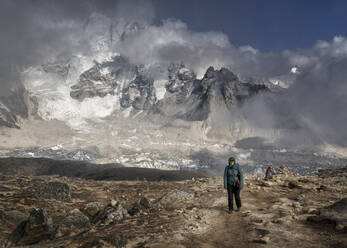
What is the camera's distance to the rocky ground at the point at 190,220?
13570 mm

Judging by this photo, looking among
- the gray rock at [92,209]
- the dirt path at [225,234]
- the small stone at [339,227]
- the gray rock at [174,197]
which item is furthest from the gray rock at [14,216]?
the small stone at [339,227]

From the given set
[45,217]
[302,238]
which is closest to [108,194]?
[45,217]

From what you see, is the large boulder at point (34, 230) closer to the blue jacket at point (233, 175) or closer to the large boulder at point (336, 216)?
the blue jacket at point (233, 175)

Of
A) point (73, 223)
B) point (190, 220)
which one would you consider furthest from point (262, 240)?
point (73, 223)

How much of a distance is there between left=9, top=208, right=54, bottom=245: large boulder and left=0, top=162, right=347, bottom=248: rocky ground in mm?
58

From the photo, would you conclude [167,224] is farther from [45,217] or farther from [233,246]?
[45,217]

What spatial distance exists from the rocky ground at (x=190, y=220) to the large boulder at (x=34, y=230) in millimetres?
58

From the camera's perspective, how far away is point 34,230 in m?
18.4

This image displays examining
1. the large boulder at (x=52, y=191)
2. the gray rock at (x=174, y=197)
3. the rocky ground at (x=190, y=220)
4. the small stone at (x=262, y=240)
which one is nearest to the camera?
the small stone at (x=262, y=240)

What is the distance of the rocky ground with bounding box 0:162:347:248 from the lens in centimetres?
1357

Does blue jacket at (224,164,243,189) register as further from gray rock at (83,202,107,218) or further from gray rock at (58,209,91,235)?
Result: gray rock at (83,202,107,218)

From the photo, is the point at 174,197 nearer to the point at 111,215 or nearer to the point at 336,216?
the point at 111,215

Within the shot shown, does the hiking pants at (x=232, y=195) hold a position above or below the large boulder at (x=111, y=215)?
above

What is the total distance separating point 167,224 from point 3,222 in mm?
13860
